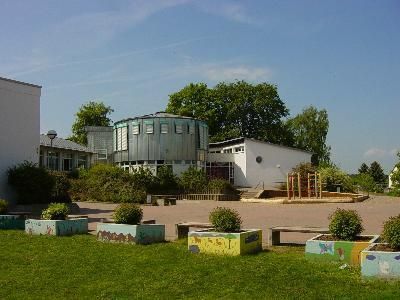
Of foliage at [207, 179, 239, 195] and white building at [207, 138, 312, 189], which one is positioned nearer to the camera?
foliage at [207, 179, 239, 195]

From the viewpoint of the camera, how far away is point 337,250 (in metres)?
9.61

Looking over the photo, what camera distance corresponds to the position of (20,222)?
52.5ft

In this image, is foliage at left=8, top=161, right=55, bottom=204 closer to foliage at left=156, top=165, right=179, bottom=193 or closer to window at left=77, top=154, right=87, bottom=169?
foliage at left=156, top=165, right=179, bottom=193

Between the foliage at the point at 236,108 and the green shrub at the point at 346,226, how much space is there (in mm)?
51462

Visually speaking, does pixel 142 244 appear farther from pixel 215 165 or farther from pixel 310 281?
pixel 215 165

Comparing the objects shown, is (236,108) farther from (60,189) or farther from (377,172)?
(60,189)

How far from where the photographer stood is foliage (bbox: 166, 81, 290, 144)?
62500 millimetres

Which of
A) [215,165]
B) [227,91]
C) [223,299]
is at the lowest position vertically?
[223,299]

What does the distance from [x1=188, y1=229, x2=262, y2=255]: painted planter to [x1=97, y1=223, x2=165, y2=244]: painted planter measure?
1.72 m

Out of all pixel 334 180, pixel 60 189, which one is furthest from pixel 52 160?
pixel 334 180

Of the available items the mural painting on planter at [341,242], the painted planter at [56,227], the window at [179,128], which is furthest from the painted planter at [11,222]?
the window at [179,128]

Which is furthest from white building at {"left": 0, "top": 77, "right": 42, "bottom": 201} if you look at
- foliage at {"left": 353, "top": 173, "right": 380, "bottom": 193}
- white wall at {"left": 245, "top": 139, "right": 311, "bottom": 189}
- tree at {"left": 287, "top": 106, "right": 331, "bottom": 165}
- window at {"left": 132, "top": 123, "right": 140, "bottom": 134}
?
tree at {"left": 287, "top": 106, "right": 331, "bottom": 165}

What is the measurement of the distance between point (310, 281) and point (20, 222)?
10.4 metres

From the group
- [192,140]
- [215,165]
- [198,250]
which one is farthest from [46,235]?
[215,165]
